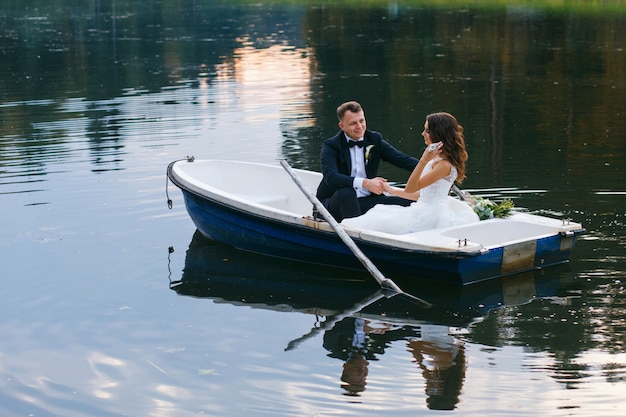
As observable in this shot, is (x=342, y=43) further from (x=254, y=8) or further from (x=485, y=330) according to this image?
(x=485, y=330)

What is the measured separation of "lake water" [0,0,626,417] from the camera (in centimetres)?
780

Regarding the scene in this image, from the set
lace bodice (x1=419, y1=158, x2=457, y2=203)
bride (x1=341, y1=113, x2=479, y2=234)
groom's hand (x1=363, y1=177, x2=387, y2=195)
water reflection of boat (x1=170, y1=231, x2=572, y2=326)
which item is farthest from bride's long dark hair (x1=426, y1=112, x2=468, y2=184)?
water reflection of boat (x1=170, y1=231, x2=572, y2=326)

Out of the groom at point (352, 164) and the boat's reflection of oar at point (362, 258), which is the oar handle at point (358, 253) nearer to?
the boat's reflection of oar at point (362, 258)

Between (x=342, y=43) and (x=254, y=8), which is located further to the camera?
(x=254, y=8)

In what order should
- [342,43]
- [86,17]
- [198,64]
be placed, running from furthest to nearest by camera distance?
[86,17] → [342,43] → [198,64]

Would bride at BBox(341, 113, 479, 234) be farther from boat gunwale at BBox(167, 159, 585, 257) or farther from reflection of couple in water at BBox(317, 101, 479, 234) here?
boat gunwale at BBox(167, 159, 585, 257)

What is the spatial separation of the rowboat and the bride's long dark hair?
0.66 metres

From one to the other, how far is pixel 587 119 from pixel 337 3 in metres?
45.8

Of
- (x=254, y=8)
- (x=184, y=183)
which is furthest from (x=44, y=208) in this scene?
(x=254, y=8)

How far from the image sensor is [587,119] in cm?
1997

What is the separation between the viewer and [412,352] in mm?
8508

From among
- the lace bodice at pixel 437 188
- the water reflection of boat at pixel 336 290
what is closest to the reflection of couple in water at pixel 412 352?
the water reflection of boat at pixel 336 290

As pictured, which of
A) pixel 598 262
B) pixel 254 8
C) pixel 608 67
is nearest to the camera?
pixel 598 262

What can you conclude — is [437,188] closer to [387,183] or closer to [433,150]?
[433,150]
